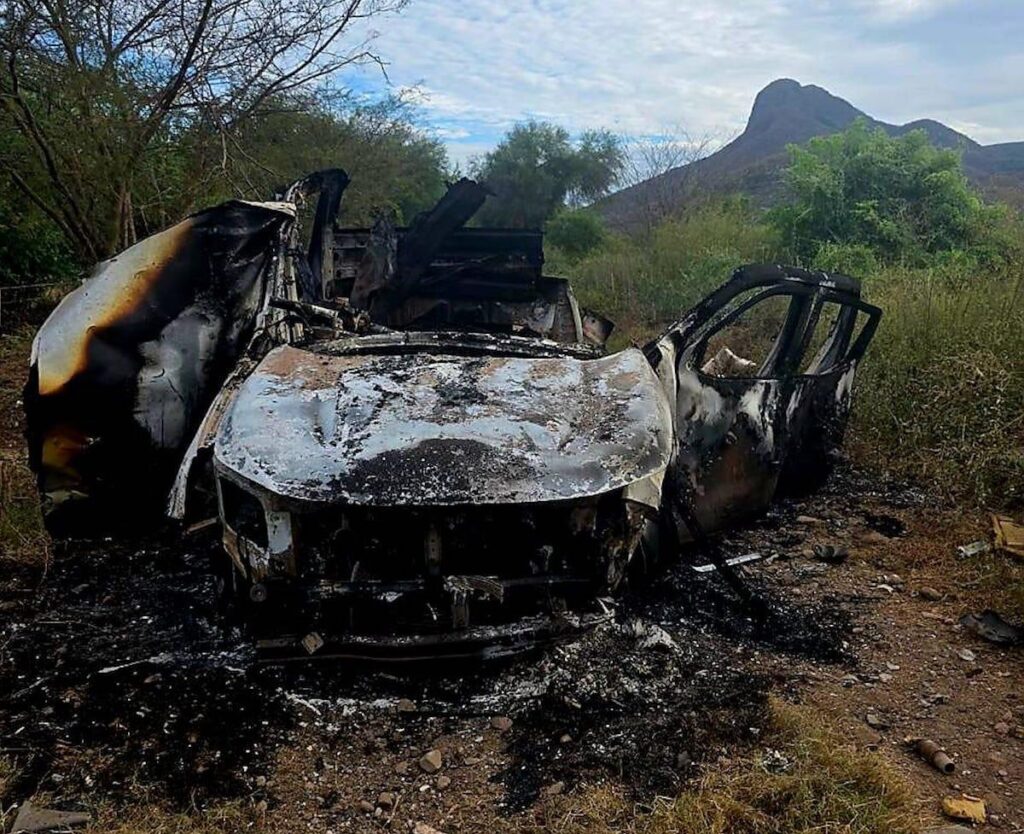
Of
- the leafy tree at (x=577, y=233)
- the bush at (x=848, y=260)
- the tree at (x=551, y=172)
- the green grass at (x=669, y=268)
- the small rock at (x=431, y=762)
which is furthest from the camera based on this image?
the tree at (x=551, y=172)

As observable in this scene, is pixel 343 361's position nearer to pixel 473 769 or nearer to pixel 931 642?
pixel 473 769

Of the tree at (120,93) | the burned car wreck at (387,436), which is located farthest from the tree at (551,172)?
the burned car wreck at (387,436)

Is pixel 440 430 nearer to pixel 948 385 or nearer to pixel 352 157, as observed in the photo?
pixel 948 385

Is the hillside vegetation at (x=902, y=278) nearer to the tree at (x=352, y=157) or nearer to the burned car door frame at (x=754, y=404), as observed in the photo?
the burned car door frame at (x=754, y=404)

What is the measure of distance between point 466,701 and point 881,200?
9.78 m

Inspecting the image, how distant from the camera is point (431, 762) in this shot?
2.46 meters

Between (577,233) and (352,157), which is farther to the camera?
(577,233)

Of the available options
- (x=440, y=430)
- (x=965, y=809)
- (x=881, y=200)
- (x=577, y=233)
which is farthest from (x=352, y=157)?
(x=965, y=809)

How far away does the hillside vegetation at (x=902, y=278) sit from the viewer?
16.8ft

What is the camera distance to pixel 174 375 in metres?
3.76

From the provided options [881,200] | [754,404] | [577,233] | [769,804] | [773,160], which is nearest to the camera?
[769,804]

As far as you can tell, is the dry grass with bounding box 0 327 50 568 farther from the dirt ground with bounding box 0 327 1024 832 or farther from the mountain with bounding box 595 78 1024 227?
the mountain with bounding box 595 78 1024 227

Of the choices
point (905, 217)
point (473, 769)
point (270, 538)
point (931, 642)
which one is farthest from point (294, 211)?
point (905, 217)

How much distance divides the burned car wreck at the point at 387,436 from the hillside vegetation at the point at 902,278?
1.04m
